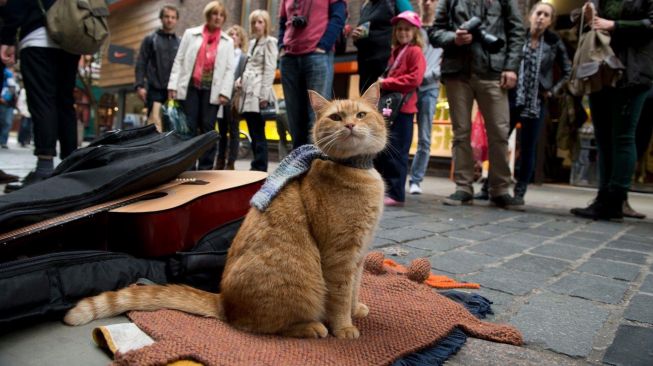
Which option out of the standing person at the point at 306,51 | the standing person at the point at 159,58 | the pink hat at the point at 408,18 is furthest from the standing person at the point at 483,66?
the standing person at the point at 159,58

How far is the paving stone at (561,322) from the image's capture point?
161cm

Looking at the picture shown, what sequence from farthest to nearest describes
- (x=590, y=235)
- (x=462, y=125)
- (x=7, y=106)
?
(x=7, y=106)
(x=462, y=125)
(x=590, y=235)

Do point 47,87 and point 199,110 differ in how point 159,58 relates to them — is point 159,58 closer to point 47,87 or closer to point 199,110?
point 199,110

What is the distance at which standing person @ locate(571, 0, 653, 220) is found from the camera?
415 cm

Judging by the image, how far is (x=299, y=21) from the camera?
4113 mm

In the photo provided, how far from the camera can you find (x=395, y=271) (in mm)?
2291

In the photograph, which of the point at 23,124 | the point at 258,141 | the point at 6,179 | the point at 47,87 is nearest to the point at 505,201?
the point at 258,141

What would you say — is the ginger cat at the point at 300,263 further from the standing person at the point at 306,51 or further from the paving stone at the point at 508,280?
the standing person at the point at 306,51

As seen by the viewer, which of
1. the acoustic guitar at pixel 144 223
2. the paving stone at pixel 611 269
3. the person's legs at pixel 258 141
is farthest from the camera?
the person's legs at pixel 258 141

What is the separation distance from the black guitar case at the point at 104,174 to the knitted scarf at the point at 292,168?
0.69 metres

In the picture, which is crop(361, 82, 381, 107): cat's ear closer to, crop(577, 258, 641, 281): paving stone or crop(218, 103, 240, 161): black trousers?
crop(577, 258, 641, 281): paving stone

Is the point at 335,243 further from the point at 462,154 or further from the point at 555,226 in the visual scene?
the point at 462,154

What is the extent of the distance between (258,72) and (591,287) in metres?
4.70

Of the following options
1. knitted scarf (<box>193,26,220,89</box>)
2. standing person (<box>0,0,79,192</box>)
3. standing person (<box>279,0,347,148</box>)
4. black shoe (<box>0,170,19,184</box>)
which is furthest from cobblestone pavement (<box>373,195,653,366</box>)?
black shoe (<box>0,170,19,184</box>)
